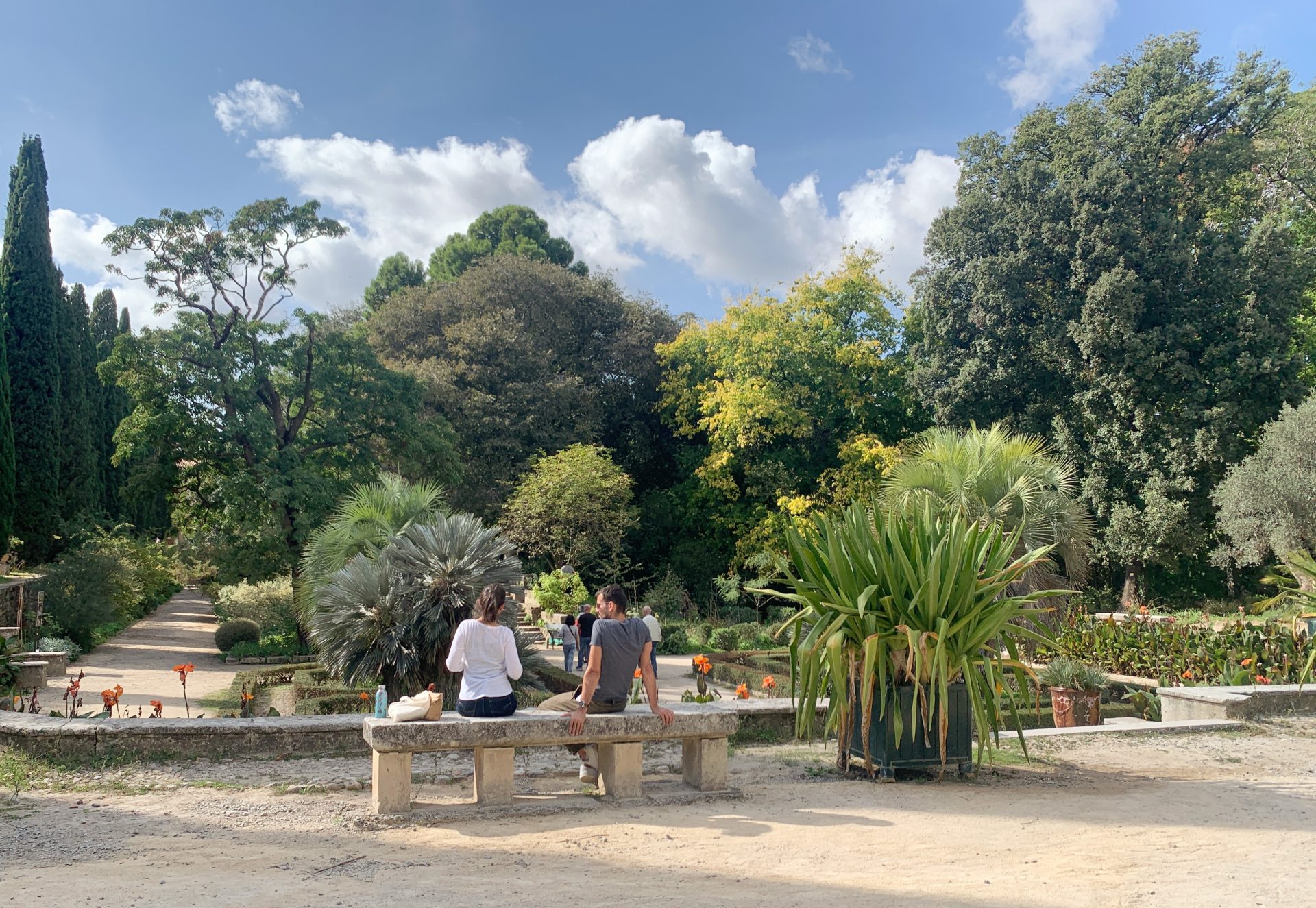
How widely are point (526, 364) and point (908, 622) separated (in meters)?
22.5

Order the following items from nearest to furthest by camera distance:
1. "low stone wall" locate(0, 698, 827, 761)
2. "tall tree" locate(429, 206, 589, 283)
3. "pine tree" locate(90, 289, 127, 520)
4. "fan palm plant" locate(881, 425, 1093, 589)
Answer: "low stone wall" locate(0, 698, 827, 761)
"fan palm plant" locate(881, 425, 1093, 589)
"pine tree" locate(90, 289, 127, 520)
"tall tree" locate(429, 206, 589, 283)

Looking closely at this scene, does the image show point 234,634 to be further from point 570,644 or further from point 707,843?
point 707,843

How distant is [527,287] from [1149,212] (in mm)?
16776

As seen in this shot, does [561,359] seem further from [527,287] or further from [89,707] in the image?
[89,707]

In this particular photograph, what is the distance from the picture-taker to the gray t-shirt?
574 centimetres

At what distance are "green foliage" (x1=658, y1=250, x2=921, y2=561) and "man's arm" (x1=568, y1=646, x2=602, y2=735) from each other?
64.1 feet

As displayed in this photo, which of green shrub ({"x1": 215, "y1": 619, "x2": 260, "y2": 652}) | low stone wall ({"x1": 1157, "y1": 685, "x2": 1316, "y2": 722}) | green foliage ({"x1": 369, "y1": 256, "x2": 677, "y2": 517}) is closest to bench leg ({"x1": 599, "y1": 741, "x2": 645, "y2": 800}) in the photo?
low stone wall ({"x1": 1157, "y1": 685, "x2": 1316, "y2": 722})

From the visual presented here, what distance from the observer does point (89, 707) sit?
1120 cm

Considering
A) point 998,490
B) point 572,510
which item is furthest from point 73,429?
point 998,490

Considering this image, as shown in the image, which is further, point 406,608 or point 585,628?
point 585,628

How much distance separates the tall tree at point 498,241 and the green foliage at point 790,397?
44.9ft

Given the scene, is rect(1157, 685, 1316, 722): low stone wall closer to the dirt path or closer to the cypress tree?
the dirt path

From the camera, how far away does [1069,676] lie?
35.0ft

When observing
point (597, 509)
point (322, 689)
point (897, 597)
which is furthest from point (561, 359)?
point (897, 597)
